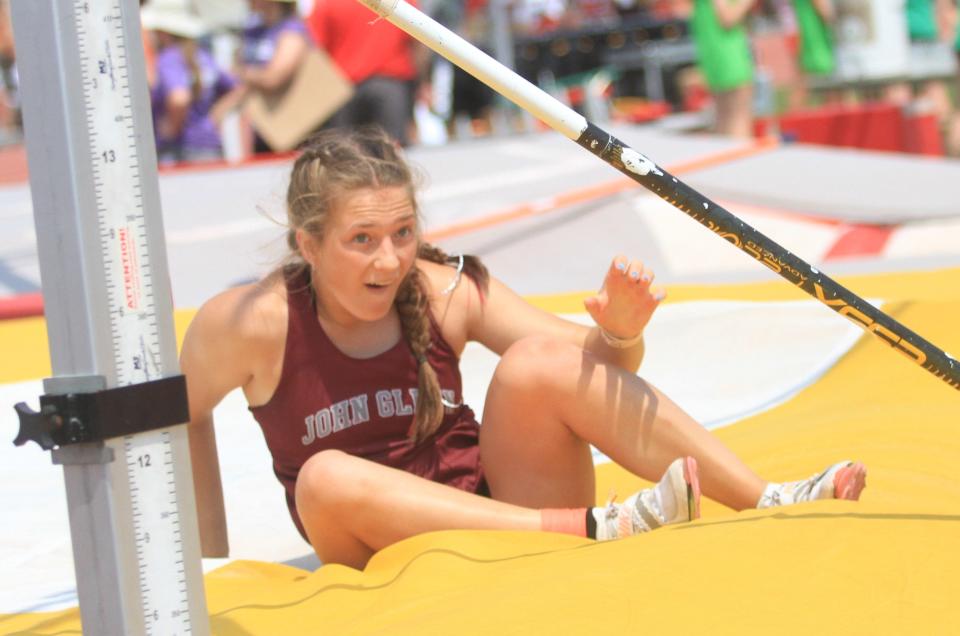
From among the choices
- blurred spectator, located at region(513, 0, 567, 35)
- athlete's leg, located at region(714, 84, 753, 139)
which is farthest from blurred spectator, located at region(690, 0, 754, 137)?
blurred spectator, located at region(513, 0, 567, 35)

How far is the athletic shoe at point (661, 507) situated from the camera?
2062mm

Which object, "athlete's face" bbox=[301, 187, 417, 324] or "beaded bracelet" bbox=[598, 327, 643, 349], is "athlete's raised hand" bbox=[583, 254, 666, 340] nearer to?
"beaded bracelet" bbox=[598, 327, 643, 349]

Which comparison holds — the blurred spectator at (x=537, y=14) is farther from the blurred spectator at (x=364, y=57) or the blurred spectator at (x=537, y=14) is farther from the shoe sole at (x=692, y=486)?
the shoe sole at (x=692, y=486)

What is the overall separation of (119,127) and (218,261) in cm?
361

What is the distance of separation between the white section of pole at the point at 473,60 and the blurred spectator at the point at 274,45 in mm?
4127

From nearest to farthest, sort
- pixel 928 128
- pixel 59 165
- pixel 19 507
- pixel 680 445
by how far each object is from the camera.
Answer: pixel 59 165
pixel 680 445
pixel 19 507
pixel 928 128

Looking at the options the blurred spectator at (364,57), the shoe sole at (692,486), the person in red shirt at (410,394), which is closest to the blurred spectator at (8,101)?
the blurred spectator at (364,57)

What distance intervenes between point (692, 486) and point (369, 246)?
2.07ft

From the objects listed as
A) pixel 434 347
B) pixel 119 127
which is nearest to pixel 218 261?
pixel 434 347

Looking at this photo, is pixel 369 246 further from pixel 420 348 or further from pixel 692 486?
pixel 692 486

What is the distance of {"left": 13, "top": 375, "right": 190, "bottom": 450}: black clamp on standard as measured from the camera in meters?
1.58

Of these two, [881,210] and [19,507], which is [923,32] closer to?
[881,210]

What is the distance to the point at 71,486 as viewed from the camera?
161 cm

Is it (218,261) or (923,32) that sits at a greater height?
(923,32)
